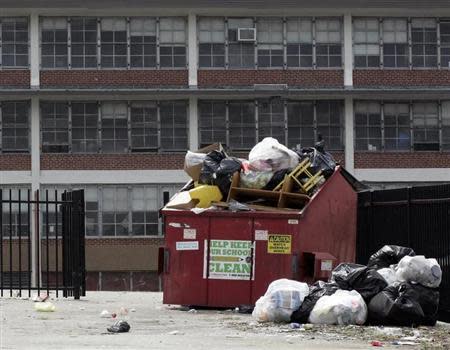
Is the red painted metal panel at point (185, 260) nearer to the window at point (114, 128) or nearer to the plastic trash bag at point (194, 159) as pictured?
the plastic trash bag at point (194, 159)

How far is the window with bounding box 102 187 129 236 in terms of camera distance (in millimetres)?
34594

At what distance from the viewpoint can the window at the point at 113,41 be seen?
Result: 34969 millimetres

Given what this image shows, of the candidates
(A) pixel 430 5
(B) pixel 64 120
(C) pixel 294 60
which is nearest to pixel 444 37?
(A) pixel 430 5

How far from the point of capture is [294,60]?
35.4 metres

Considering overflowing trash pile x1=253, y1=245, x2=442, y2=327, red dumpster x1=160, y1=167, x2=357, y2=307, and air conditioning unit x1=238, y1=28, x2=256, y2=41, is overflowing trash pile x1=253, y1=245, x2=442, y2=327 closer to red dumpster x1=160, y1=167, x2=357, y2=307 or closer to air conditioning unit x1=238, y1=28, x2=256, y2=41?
red dumpster x1=160, y1=167, x2=357, y2=307

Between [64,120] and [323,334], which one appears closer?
[323,334]

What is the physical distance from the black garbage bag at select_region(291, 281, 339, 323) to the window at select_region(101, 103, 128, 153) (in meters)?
23.9

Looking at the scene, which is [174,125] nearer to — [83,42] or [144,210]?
[144,210]

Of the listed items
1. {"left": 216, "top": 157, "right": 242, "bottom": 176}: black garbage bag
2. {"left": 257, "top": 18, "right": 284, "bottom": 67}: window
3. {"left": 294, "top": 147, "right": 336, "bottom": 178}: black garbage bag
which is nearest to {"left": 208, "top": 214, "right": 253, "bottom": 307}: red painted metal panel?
{"left": 216, "top": 157, "right": 242, "bottom": 176}: black garbage bag

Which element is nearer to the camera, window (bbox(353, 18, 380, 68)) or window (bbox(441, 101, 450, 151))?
window (bbox(353, 18, 380, 68))

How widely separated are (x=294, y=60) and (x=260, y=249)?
22714 mm

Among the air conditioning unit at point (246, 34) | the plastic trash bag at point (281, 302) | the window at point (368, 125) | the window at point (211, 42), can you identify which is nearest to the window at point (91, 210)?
the window at point (211, 42)

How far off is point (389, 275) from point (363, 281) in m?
0.46

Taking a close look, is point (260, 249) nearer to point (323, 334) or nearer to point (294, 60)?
point (323, 334)
